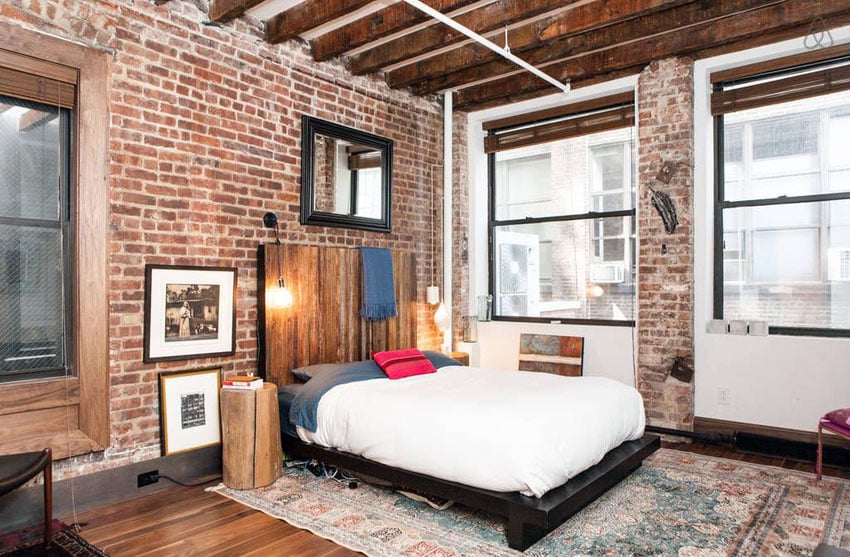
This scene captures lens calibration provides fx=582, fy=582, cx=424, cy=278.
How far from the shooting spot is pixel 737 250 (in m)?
4.89

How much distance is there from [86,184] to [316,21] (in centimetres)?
188

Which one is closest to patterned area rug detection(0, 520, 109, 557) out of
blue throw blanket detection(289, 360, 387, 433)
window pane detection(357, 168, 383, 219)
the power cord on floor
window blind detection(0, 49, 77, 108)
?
the power cord on floor

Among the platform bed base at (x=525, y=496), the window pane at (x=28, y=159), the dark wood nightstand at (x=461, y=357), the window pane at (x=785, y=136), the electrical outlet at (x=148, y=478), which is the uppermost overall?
the window pane at (x=785, y=136)

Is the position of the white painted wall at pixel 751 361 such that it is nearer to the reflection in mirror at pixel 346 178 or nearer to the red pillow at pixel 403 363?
the red pillow at pixel 403 363

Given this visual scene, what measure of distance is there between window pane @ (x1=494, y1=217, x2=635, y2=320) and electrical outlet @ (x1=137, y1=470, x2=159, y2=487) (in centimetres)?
Answer: 368

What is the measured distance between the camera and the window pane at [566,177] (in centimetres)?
551

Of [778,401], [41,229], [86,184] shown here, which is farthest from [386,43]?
[778,401]

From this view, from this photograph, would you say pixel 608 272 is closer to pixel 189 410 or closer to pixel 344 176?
pixel 344 176

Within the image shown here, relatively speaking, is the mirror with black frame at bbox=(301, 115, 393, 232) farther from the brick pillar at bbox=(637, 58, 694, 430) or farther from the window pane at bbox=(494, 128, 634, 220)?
the brick pillar at bbox=(637, 58, 694, 430)

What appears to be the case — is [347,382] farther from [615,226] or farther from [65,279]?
[615,226]

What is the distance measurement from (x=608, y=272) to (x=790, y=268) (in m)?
1.46

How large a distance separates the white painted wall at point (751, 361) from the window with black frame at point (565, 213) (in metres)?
0.67

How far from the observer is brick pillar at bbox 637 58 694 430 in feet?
15.8

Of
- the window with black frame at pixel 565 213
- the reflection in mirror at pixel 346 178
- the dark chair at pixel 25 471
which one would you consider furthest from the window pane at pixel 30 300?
the window with black frame at pixel 565 213
